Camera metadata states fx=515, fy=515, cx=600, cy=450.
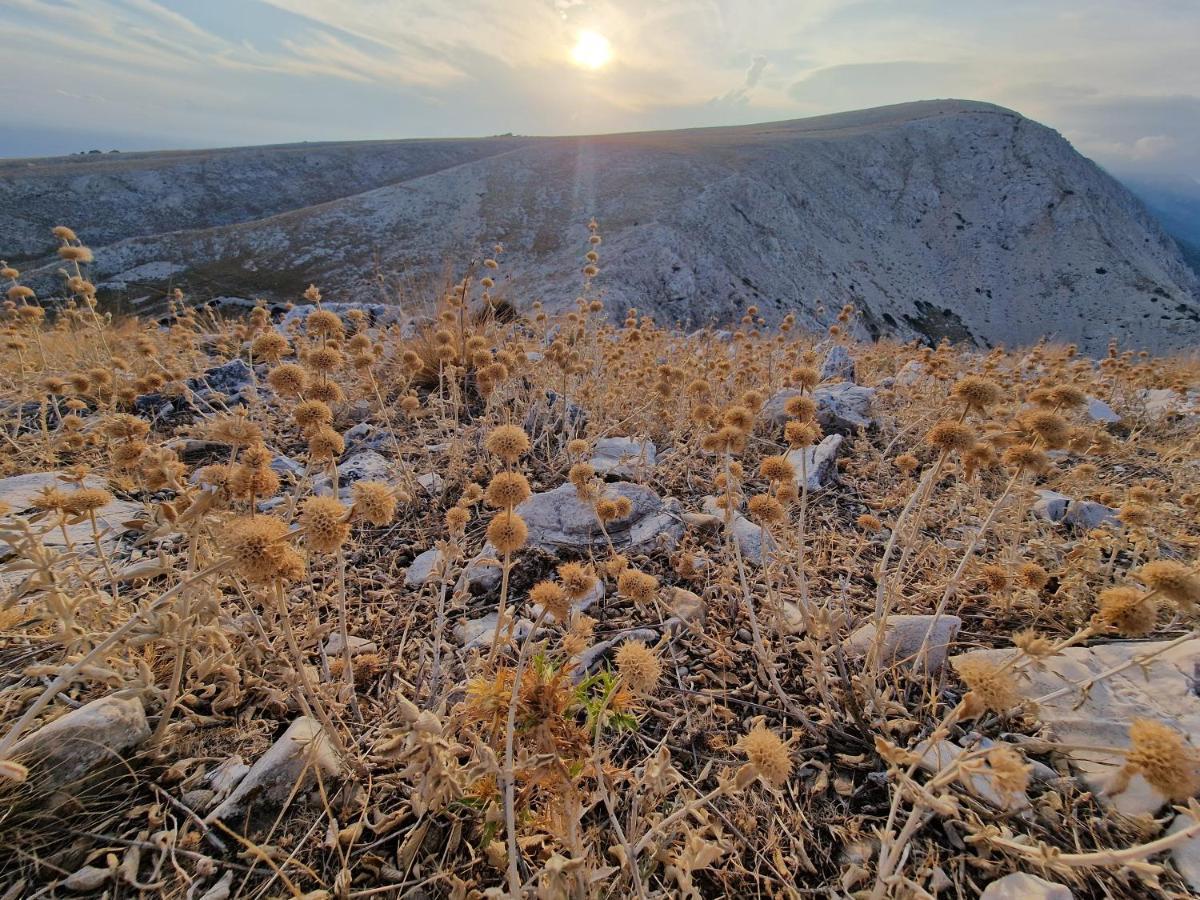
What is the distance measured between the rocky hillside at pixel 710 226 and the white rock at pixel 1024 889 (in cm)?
1743

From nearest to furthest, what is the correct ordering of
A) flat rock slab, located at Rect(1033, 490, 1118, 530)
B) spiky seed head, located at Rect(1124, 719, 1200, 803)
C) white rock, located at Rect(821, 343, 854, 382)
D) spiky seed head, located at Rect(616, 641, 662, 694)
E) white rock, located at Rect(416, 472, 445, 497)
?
spiky seed head, located at Rect(1124, 719, 1200, 803) < spiky seed head, located at Rect(616, 641, 662, 694) < flat rock slab, located at Rect(1033, 490, 1118, 530) < white rock, located at Rect(416, 472, 445, 497) < white rock, located at Rect(821, 343, 854, 382)

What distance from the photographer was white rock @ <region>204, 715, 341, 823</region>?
64.0 inches

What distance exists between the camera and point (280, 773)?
168 centimetres

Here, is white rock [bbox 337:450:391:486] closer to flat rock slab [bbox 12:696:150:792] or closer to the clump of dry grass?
the clump of dry grass

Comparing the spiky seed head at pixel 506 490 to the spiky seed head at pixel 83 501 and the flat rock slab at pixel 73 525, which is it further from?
the flat rock slab at pixel 73 525

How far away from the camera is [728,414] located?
2457 millimetres

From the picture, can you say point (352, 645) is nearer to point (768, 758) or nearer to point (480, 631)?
point (480, 631)

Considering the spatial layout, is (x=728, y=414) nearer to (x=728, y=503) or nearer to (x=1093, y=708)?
(x=728, y=503)

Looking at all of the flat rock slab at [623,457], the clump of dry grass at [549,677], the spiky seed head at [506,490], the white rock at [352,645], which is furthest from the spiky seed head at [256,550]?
the flat rock slab at [623,457]

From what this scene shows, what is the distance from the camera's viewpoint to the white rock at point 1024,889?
57.0 inches

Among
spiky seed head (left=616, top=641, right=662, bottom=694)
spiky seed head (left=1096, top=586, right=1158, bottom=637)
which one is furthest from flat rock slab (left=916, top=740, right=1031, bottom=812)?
spiky seed head (left=616, top=641, right=662, bottom=694)

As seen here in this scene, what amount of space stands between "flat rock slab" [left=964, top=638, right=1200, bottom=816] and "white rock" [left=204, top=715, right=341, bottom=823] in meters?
2.42

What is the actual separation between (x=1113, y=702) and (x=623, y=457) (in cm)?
280

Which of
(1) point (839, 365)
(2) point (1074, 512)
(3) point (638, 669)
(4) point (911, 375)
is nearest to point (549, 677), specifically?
(3) point (638, 669)
